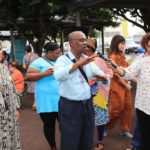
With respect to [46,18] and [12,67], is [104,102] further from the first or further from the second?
[46,18]

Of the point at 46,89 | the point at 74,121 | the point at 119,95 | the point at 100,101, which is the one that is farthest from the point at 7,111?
the point at 119,95

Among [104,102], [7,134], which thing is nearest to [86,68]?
[7,134]

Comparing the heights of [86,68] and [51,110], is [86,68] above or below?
above

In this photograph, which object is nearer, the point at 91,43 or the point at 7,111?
the point at 7,111

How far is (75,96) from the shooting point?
4.48 meters

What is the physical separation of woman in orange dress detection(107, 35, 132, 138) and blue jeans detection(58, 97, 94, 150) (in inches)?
69.8

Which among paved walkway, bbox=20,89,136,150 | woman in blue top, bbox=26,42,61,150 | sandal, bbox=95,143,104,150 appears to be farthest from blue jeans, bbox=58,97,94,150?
paved walkway, bbox=20,89,136,150

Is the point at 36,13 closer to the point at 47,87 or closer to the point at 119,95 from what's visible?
the point at 119,95

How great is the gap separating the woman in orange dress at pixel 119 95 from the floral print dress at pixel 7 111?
2.13 m

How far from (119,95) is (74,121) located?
2133mm

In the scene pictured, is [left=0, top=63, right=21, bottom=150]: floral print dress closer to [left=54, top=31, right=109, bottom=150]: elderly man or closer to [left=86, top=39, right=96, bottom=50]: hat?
[left=54, top=31, right=109, bottom=150]: elderly man

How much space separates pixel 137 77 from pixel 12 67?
506cm

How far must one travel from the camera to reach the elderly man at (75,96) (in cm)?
446

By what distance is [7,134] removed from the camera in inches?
184
